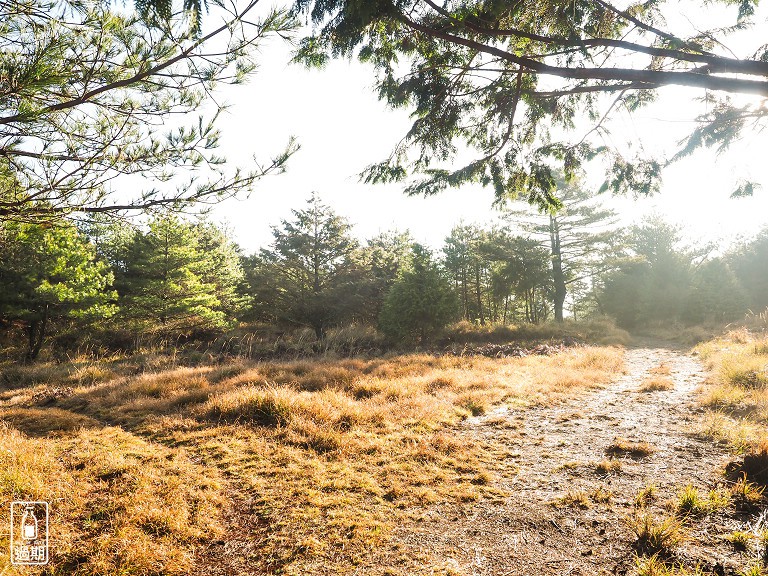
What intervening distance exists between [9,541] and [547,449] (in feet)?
18.1

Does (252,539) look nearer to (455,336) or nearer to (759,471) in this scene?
(759,471)

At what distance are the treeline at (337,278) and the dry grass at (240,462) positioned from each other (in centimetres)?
284

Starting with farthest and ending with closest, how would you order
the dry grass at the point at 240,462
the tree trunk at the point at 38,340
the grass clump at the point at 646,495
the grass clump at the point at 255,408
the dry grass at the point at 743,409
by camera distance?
the tree trunk at the point at 38,340 → the grass clump at the point at 255,408 → the dry grass at the point at 743,409 → the grass clump at the point at 646,495 → the dry grass at the point at 240,462

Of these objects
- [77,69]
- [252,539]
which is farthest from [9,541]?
[77,69]

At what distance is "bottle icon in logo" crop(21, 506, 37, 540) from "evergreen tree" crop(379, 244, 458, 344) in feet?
47.0

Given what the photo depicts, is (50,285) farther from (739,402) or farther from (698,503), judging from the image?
(739,402)

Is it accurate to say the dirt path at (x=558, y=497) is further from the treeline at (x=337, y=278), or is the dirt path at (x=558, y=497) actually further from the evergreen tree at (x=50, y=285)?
the evergreen tree at (x=50, y=285)

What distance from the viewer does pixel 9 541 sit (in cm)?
238

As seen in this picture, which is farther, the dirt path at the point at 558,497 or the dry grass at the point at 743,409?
the dry grass at the point at 743,409

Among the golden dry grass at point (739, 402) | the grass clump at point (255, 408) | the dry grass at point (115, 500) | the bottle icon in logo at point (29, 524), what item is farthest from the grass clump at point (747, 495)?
the bottle icon in logo at point (29, 524)

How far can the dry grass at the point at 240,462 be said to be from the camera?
267cm

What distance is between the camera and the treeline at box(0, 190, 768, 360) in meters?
15.5

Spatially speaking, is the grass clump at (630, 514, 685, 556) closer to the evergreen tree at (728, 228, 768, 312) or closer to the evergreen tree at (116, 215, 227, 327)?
the evergreen tree at (116, 215, 227, 327)

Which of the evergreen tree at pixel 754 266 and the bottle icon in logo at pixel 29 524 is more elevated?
the evergreen tree at pixel 754 266
